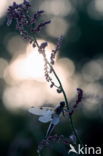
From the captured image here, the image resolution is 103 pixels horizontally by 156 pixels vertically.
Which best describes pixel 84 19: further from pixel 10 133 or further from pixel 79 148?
pixel 79 148

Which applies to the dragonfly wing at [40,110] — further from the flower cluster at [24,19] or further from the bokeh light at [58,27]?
the bokeh light at [58,27]

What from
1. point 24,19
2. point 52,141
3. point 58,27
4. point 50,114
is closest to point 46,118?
point 50,114

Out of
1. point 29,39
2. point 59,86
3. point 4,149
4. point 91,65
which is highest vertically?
point 91,65

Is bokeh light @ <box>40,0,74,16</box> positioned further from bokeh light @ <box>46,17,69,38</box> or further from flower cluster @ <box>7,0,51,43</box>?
flower cluster @ <box>7,0,51,43</box>

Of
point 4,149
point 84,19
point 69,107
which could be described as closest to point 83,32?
point 84,19

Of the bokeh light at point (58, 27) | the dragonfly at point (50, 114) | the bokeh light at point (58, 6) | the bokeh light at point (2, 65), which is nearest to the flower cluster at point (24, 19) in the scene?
the dragonfly at point (50, 114)
